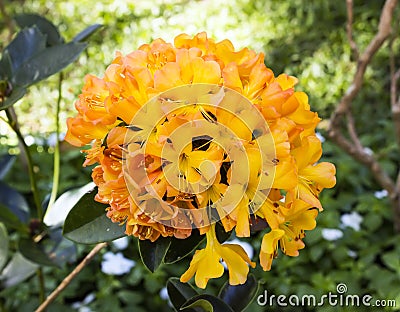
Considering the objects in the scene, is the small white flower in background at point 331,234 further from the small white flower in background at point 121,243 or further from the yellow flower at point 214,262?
the yellow flower at point 214,262

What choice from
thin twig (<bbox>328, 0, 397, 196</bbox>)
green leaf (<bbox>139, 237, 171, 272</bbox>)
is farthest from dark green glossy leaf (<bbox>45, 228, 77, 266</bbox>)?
thin twig (<bbox>328, 0, 397, 196</bbox>)

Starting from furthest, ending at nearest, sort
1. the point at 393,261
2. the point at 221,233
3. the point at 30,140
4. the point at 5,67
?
the point at 30,140 < the point at 393,261 < the point at 5,67 < the point at 221,233

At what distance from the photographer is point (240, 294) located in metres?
0.74

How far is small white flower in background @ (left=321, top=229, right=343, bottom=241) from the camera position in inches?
55.7

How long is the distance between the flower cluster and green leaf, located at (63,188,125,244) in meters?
0.07

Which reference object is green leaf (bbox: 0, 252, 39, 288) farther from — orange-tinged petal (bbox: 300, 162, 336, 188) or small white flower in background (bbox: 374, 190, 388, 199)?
small white flower in background (bbox: 374, 190, 388, 199)

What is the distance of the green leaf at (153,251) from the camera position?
1.92ft

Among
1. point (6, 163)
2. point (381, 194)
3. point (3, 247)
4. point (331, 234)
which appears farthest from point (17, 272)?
point (381, 194)

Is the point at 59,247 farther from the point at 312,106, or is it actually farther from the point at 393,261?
the point at 312,106

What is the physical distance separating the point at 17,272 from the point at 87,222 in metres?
0.43

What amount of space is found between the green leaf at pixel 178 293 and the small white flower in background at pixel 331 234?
80 centimetres

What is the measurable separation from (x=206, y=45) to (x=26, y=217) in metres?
0.59

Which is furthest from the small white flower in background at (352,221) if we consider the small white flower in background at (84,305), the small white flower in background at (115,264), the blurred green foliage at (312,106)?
the small white flower in background at (84,305)

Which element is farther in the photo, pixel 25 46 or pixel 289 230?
pixel 25 46
